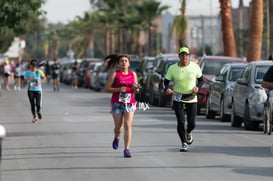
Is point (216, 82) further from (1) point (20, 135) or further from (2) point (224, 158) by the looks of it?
(2) point (224, 158)

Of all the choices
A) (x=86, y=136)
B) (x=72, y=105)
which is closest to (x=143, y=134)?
(x=86, y=136)

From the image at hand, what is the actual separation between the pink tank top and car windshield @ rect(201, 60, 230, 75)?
15345 millimetres

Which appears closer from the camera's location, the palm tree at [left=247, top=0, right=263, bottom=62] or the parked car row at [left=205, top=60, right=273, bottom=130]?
the parked car row at [left=205, top=60, right=273, bottom=130]

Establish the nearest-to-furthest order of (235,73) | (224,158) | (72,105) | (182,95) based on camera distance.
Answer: (224,158), (182,95), (235,73), (72,105)

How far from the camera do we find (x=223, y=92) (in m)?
25.8

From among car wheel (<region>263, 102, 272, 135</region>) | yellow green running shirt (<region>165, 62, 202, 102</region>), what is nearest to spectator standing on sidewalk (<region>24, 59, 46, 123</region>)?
car wheel (<region>263, 102, 272, 135</region>)

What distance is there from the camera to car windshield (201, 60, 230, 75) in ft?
102

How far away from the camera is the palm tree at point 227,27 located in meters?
43.6

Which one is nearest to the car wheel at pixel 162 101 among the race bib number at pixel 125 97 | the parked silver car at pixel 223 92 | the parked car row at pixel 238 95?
the parked car row at pixel 238 95

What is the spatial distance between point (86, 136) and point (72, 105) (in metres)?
15.0

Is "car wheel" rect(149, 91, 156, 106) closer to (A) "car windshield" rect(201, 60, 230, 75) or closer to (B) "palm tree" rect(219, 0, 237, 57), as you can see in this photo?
(A) "car windshield" rect(201, 60, 230, 75)

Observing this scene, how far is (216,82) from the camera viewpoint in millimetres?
26984

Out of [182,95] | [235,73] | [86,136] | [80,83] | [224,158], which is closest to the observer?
[224,158]

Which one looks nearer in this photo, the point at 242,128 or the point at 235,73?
the point at 242,128
